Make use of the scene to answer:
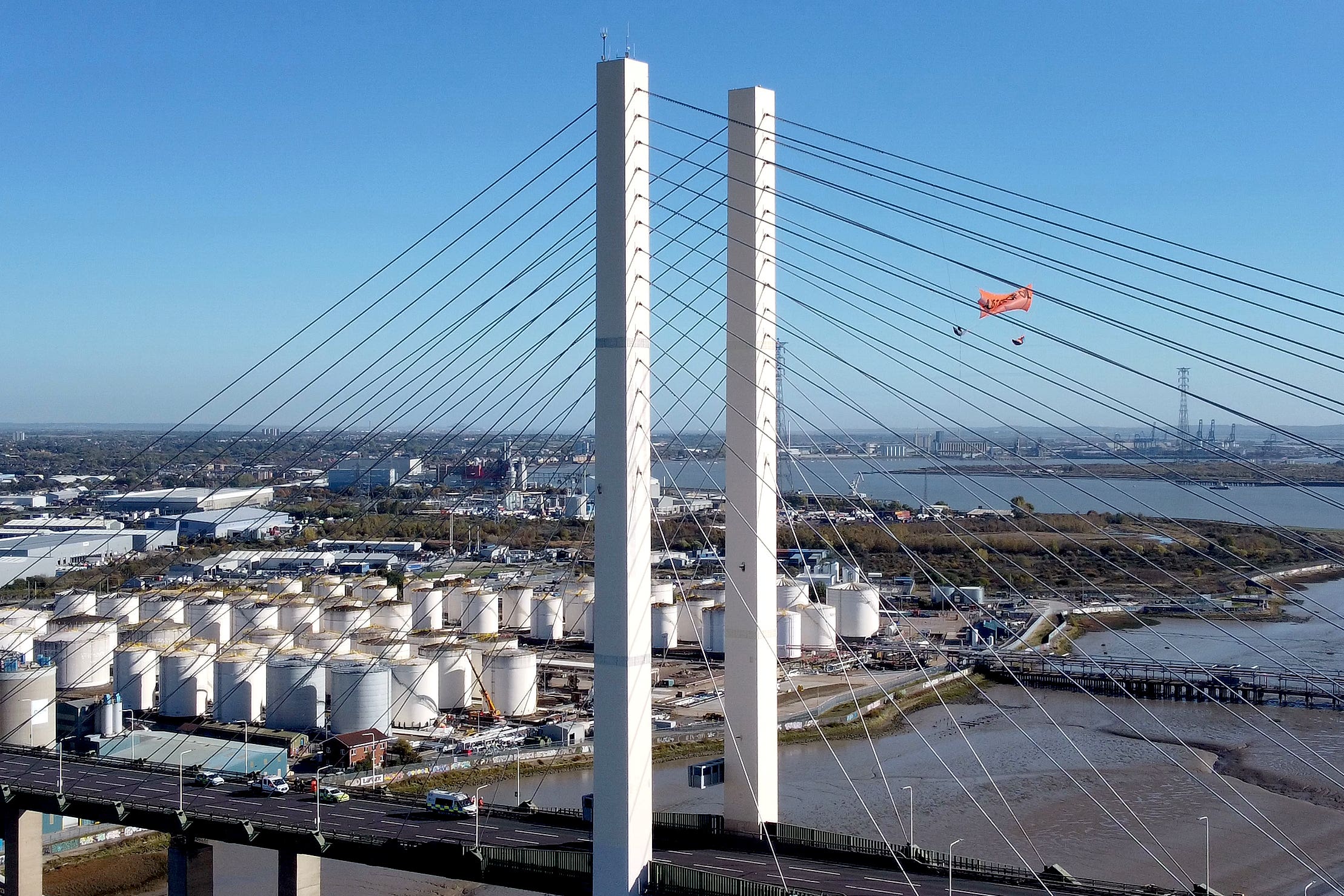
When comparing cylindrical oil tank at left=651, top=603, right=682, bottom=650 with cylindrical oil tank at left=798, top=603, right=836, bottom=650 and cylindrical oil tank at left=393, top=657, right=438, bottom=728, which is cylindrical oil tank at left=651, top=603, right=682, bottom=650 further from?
cylindrical oil tank at left=393, top=657, right=438, bottom=728

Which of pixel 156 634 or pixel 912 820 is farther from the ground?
pixel 156 634

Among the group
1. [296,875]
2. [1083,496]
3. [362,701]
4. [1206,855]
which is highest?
[1083,496]

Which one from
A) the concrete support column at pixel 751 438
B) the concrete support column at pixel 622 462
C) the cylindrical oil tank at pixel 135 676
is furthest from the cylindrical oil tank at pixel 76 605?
the concrete support column at pixel 622 462

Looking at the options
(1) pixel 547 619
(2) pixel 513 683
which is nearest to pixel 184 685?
(2) pixel 513 683

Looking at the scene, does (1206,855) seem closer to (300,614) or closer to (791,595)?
(791,595)

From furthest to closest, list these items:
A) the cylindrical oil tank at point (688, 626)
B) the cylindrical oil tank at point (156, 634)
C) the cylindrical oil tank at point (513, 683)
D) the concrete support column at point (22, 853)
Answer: the cylindrical oil tank at point (688, 626)
the cylindrical oil tank at point (156, 634)
the cylindrical oil tank at point (513, 683)
the concrete support column at point (22, 853)

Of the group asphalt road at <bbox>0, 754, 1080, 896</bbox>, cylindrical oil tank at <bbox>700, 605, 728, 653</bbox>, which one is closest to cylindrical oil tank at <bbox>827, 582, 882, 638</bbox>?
cylindrical oil tank at <bbox>700, 605, 728, 653</bbox>

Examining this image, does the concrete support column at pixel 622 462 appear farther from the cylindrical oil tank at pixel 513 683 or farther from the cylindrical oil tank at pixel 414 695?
the cylindrical oil tank at pixel 513 683
